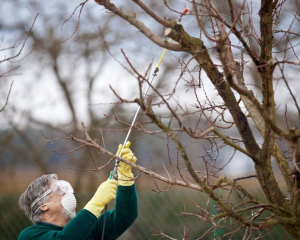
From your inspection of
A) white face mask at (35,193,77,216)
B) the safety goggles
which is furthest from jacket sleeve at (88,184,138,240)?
the safety goggles

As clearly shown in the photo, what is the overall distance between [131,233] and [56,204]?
3.16 m

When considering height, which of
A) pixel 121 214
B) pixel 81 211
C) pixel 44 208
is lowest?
pixel 121 214

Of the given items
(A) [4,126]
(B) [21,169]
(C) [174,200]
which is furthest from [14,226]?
(C) [174,200]

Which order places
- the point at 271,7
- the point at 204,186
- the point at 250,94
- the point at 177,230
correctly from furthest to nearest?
the point at 177,230, the point at 271,7, the point at 204,186, the point at 250,94

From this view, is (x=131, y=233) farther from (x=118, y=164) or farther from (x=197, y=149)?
(x=118, y=164)

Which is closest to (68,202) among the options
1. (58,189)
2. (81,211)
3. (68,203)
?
(68,203)

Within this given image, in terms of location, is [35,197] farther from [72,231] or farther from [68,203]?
[72,231]

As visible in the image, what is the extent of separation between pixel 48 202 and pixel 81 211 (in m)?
0.32

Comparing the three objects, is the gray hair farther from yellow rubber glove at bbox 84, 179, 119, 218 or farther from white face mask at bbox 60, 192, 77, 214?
yellow rubber glove at bbox 84, 179, 119, 218

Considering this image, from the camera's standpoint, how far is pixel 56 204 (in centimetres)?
283

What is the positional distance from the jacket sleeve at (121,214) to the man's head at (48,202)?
0.22 meters

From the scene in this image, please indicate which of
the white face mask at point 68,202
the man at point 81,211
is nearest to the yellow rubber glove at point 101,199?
the man at point 81,211

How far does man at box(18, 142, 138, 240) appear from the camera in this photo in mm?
2621

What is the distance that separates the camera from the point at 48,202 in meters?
2.82
